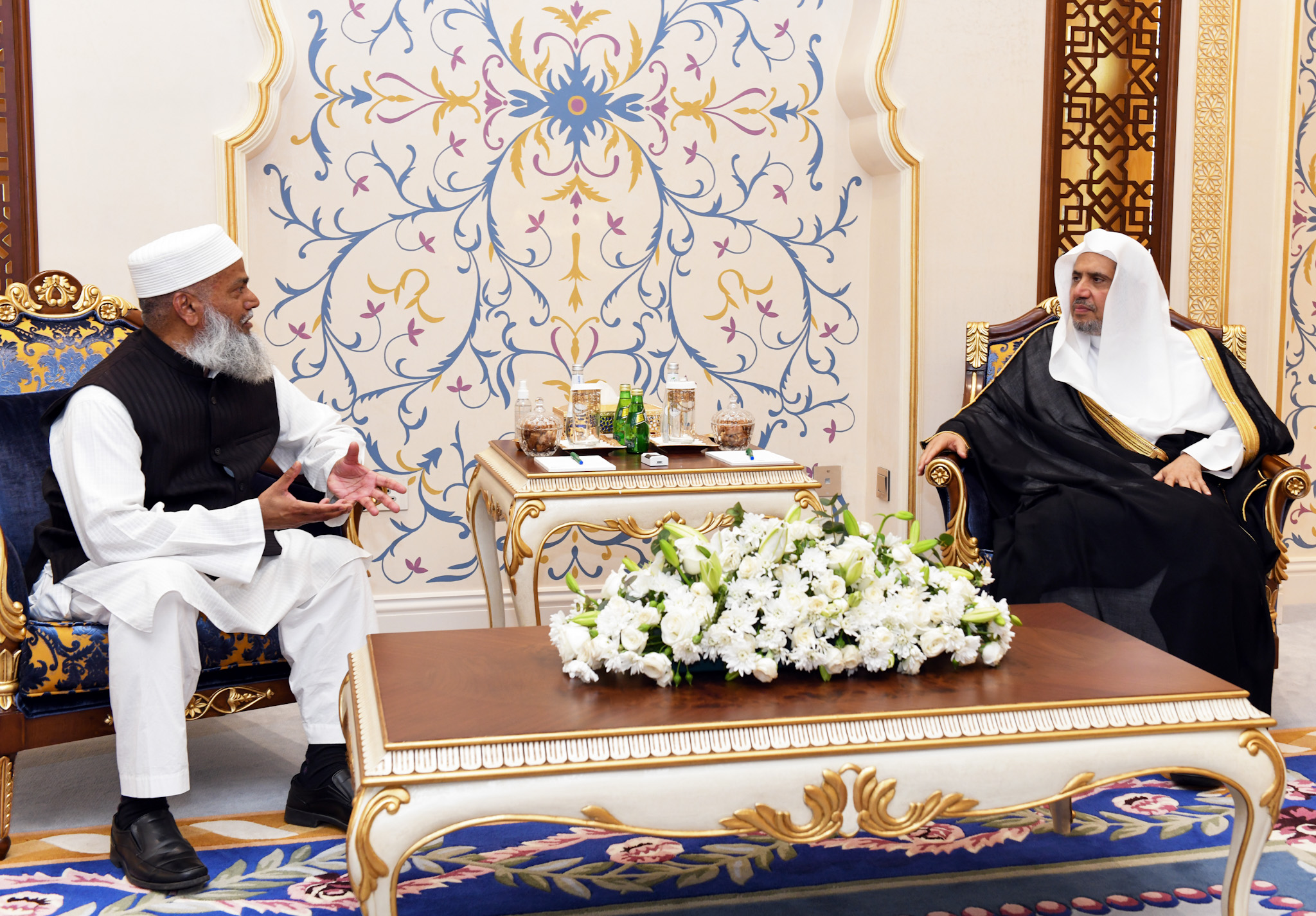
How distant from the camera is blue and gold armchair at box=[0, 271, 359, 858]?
2414mm

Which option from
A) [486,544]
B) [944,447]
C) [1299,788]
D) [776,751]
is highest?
[944,447]

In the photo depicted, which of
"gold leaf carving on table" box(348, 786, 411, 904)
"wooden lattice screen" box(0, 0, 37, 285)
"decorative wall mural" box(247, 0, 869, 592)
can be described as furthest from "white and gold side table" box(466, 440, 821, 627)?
"wooden lattice screen" box(0, 0, 37, 285)


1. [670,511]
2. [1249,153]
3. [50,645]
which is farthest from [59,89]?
[1249,153]

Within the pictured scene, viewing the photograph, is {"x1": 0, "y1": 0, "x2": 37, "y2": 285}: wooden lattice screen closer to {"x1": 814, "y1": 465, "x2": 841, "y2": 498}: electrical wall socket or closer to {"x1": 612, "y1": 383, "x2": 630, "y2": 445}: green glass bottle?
{"x1": 612, "y1": 383, "x2": 630, "y2": 445}: green glass bottle

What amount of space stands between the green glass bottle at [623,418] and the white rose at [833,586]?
165cm

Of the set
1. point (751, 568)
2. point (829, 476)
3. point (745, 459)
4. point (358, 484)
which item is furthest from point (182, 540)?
point (829, 476)

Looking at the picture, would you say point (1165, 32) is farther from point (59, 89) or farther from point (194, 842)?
point (194, 842)

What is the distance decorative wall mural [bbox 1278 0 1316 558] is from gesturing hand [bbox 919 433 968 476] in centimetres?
171

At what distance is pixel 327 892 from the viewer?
2.26m

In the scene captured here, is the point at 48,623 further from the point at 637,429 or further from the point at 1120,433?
the point at 1120,433

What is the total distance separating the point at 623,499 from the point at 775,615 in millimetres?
1266

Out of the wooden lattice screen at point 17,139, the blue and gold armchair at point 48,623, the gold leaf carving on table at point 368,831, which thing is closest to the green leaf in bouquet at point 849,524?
the gold leaf carving on table at point 368,831

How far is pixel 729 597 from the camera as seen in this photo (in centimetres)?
191

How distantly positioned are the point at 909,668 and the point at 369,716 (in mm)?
911
